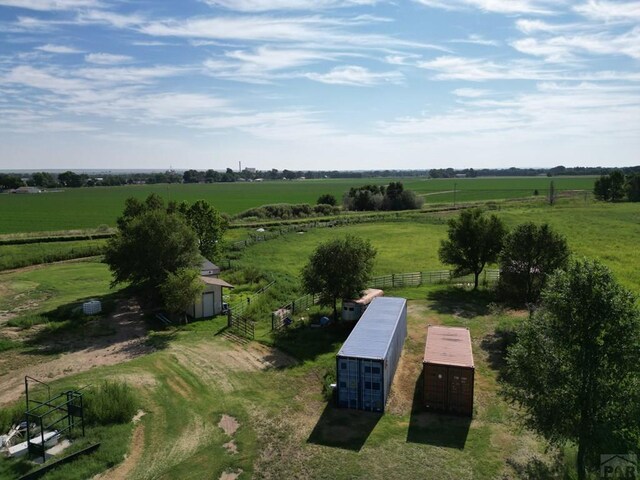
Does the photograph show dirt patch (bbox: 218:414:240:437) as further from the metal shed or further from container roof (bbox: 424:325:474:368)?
container roof (bbox: 424:325:474:368)

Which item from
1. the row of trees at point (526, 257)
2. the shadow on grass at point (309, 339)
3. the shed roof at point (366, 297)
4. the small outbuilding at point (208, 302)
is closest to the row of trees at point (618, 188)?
the row of trees at point (526, 257)

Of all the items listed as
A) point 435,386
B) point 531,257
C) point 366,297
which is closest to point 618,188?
point 531,257

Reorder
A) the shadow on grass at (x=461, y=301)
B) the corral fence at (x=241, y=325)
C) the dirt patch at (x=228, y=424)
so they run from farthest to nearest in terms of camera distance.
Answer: the shadow on grass at (x=461, y=301) → the corral fence at (x=241, y=325) → the dirt patch at (x=228, y=424)

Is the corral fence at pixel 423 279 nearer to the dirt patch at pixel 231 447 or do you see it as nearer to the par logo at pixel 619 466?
the dirt patch at pixel 231 447

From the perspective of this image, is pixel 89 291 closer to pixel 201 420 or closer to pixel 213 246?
pixel 213 246

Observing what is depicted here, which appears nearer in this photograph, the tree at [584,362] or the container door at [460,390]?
the tree at [584,362]

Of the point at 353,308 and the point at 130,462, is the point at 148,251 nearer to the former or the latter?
the point at 353,308
